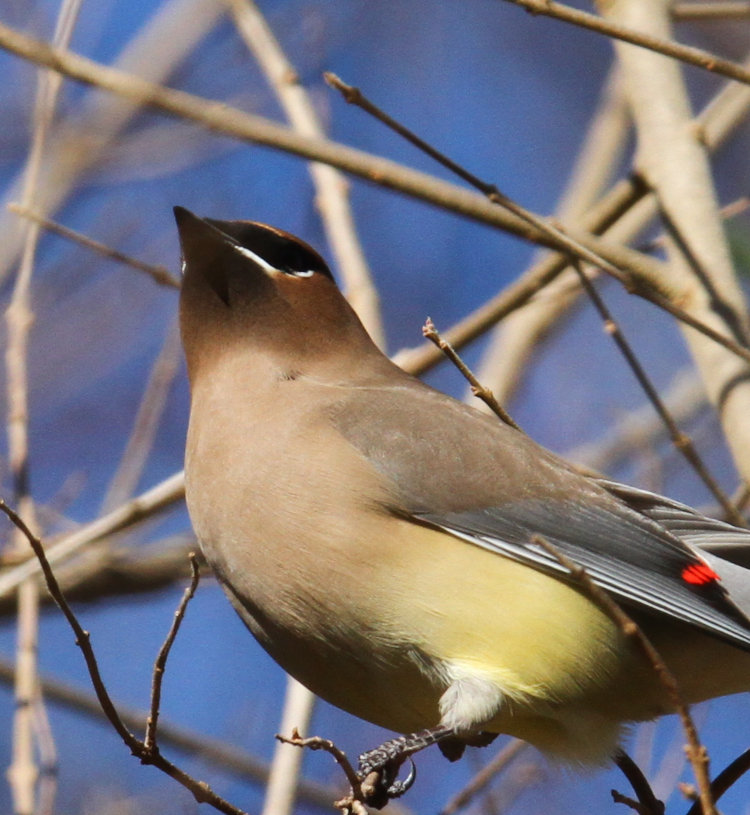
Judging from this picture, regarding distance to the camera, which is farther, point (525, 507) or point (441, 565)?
point (525, 507)

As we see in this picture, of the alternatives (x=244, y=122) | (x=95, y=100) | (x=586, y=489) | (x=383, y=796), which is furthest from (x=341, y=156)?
(x=95, y=100)

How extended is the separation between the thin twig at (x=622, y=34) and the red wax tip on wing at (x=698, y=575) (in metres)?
1.06

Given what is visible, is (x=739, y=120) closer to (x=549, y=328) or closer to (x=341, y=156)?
(x=549, y=328)

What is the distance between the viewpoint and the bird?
313 cm

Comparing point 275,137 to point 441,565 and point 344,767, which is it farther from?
point 344,767

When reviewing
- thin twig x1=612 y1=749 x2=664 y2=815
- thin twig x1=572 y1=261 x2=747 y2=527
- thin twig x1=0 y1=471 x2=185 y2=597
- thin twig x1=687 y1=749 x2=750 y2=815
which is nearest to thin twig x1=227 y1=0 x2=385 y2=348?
thin twig x1=0 y1=471 x2=185 y2=597

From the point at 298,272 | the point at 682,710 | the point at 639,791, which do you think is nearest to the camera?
the point at 682,710

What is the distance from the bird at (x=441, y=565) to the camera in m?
3.13

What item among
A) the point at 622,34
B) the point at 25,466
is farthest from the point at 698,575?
the point at 25,466

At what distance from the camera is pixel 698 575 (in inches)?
128

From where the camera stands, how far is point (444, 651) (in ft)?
10.2

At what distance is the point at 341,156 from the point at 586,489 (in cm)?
98

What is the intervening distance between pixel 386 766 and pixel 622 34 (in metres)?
1.55

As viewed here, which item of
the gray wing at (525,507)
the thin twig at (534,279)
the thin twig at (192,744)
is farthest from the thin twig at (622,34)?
the thin twig at (192,744)
